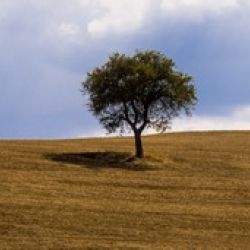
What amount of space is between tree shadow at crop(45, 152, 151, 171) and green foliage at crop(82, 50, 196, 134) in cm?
250

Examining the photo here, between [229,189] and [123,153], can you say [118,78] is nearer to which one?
[123,153]

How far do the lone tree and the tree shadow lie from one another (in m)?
1.61

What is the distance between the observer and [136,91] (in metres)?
56.9

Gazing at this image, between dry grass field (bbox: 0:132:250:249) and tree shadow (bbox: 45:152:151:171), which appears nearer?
dry grass field (bbox: 0:132:250:249)

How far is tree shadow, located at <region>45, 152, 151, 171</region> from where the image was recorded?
173ft

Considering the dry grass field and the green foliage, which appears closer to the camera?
the dry grass field

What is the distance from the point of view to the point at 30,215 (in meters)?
36.9

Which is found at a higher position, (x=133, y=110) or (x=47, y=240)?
(x=133, y=110)

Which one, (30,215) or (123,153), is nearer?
(30,215)

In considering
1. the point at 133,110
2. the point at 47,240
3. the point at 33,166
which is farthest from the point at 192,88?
the point at 47,240

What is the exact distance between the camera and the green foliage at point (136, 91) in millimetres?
57125

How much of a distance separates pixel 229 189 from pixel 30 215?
1278 centimetres

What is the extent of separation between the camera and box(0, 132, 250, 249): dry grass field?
33.8 meters

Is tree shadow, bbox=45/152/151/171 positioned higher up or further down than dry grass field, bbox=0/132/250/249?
higher up
